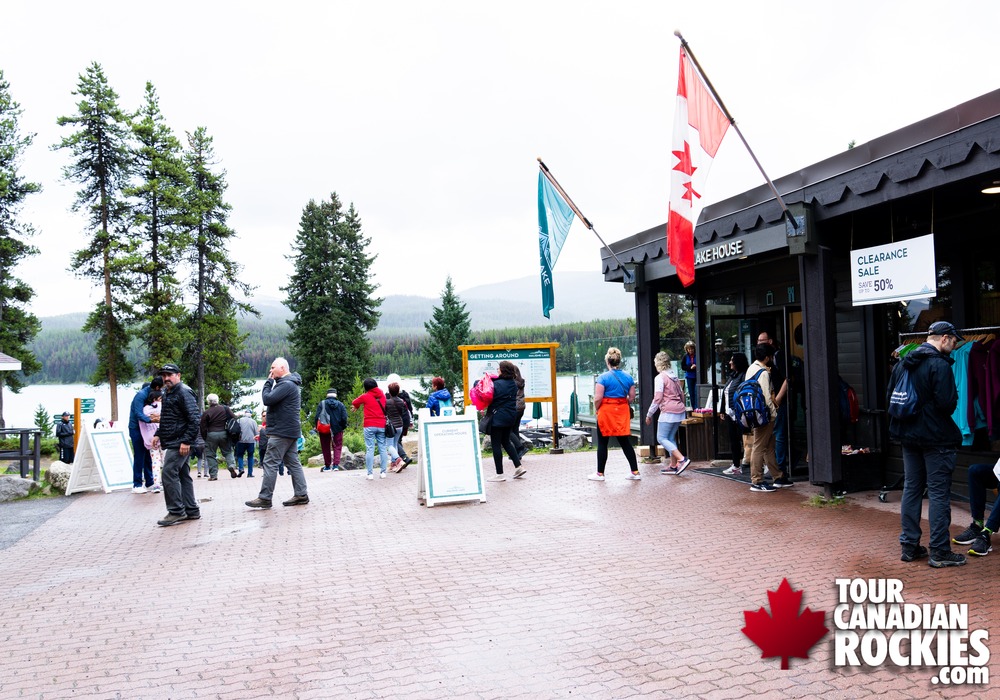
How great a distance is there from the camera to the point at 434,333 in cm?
→ 5056

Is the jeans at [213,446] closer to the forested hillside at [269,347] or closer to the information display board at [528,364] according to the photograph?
the information display board at [528,364]

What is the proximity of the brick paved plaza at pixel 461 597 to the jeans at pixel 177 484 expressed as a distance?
0.32m

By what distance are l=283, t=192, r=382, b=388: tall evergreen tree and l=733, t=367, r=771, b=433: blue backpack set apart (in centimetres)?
3905

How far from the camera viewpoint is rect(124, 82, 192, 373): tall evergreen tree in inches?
1395

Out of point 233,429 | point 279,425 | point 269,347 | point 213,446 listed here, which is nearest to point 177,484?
point 279,425

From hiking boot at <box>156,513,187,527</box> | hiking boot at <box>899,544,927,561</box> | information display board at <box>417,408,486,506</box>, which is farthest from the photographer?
information display board at <box>417,408,486,506</box>

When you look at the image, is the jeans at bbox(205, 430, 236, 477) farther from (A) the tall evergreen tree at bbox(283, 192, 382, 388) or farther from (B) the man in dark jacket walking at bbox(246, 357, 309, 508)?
(A) the tall evergreen tree at bbox(283, 192, 382, 388)

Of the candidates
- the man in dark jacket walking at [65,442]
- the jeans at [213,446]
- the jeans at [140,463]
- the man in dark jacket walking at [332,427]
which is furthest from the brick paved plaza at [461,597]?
the man in dark jacket walking at [65,442]

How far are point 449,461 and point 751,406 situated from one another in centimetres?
387

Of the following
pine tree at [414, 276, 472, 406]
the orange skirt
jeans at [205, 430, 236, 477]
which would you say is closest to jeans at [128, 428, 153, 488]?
jeans at [205, 430, 236, 477]

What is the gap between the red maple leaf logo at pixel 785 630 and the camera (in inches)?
172

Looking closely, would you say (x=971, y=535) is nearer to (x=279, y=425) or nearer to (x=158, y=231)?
(x=279, y=425)

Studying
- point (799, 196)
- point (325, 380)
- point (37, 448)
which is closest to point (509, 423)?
point (799, 196)

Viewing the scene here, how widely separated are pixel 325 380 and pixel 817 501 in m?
37.0
